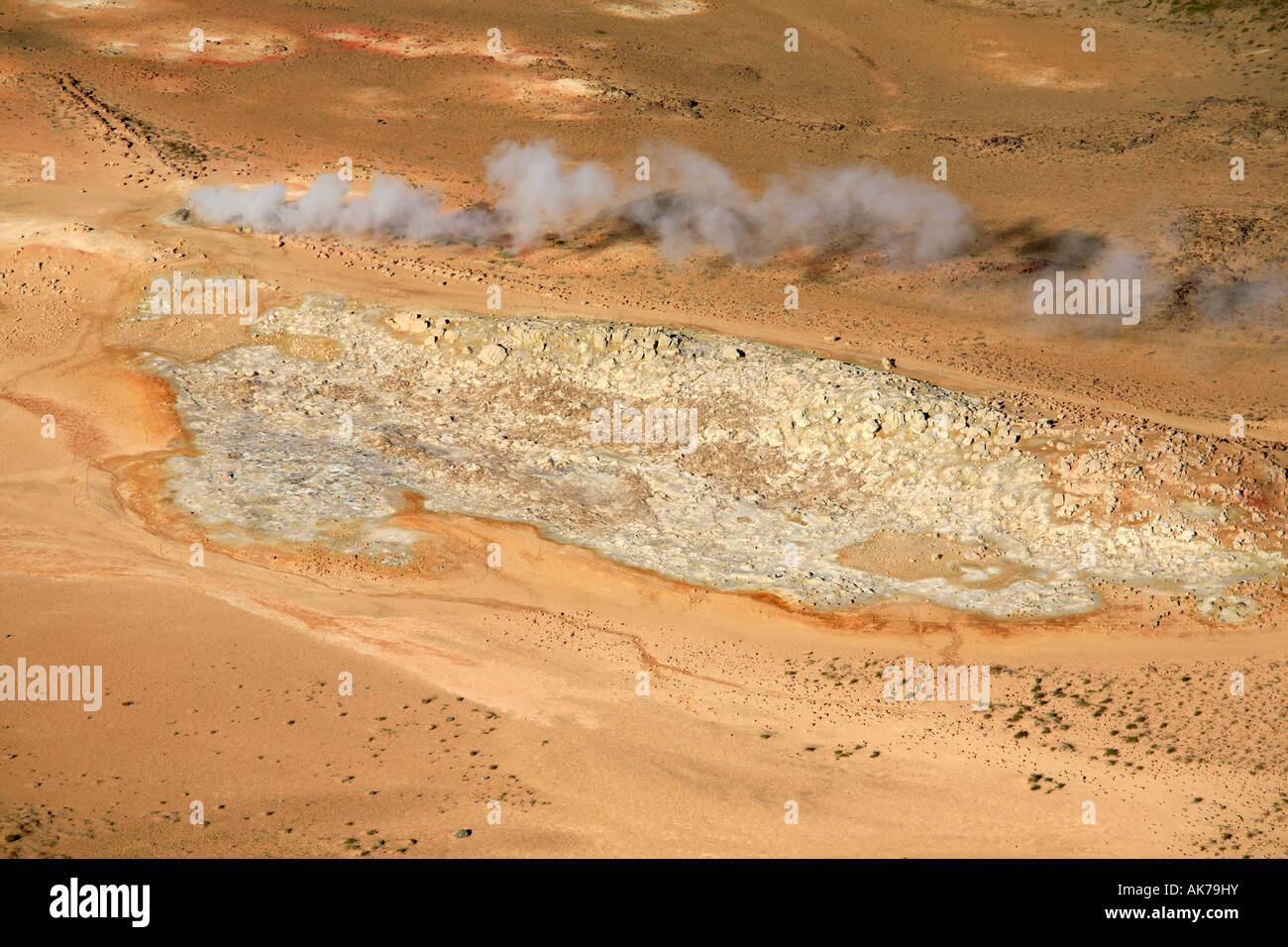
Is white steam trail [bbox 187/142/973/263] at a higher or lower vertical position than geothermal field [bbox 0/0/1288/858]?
higher

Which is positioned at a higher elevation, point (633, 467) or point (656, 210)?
point (656, 210)

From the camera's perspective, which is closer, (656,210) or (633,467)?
(633,467)

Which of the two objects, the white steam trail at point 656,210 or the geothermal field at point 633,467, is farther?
the white steam trail at point 656,210

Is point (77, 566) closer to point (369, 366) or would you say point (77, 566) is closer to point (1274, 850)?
point (369, 366)

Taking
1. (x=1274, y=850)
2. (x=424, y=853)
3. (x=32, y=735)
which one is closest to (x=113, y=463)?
(x=32, y=735)

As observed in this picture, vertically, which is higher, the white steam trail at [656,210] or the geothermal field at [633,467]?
the white steam trail at [656,210]
